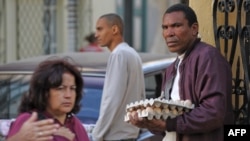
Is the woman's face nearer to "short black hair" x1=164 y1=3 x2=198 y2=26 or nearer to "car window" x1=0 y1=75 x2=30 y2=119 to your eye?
"short black hair" x1=164 y1=3 x2=198 y2=26

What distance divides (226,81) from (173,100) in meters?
0.32

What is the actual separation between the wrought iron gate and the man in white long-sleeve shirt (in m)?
1.26

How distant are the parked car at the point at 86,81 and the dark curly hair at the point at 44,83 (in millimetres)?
2032

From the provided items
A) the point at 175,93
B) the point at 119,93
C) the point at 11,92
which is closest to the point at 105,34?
the point at 119,93

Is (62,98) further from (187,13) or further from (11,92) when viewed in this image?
(11,92)

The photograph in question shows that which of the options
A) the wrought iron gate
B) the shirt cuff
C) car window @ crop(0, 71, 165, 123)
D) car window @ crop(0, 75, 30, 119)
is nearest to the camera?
the shirt cuff

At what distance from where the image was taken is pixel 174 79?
14.2 feet

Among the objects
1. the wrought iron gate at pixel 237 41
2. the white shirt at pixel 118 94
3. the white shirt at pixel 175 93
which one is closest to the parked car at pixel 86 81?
the white shirt at pixel 118 94

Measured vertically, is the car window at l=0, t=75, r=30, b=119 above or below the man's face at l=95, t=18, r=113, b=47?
below

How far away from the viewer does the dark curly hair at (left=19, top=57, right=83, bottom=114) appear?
412 cm

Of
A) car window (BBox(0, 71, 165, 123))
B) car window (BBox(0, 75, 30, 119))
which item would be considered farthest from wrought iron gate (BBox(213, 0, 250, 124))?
car window (BBox(0, 75, 30, 119))

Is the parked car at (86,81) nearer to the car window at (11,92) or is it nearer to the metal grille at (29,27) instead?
the car window at (11,92)

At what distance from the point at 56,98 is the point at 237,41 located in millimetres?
1277

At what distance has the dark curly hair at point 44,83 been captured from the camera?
13.5ft
